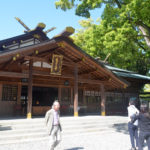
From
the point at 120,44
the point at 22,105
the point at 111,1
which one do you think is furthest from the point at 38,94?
the point at 111,1

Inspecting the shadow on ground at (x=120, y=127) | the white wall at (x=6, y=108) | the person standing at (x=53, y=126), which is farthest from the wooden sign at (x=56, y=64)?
the person standing at (x=53, y=126)

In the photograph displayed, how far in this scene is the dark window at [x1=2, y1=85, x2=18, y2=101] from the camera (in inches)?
462

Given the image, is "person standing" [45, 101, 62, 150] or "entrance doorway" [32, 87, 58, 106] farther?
"entrance doorway" [32, 87, 58, 106]

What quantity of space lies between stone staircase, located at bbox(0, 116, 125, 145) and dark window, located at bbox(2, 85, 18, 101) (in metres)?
3.85

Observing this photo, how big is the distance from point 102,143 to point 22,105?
25.1 ft

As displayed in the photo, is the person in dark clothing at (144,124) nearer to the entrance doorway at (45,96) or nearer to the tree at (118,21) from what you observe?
the tree at (118,21)

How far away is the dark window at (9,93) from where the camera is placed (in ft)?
38.5

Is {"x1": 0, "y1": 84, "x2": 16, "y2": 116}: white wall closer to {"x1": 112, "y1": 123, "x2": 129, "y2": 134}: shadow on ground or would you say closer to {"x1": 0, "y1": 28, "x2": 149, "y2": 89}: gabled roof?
{"x1": 0, "y1": 28, "x2": 149, "y2": 89}: gabled roof

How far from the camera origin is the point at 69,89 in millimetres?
14711

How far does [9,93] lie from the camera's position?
11.9 m

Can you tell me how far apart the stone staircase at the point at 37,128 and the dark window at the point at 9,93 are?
385 cm

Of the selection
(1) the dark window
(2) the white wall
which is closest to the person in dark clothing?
(2) the white wall

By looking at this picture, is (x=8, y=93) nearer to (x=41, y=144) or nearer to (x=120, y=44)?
(x=41, y=144)

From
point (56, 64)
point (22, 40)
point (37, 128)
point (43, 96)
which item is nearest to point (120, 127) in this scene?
point (37, 128)
